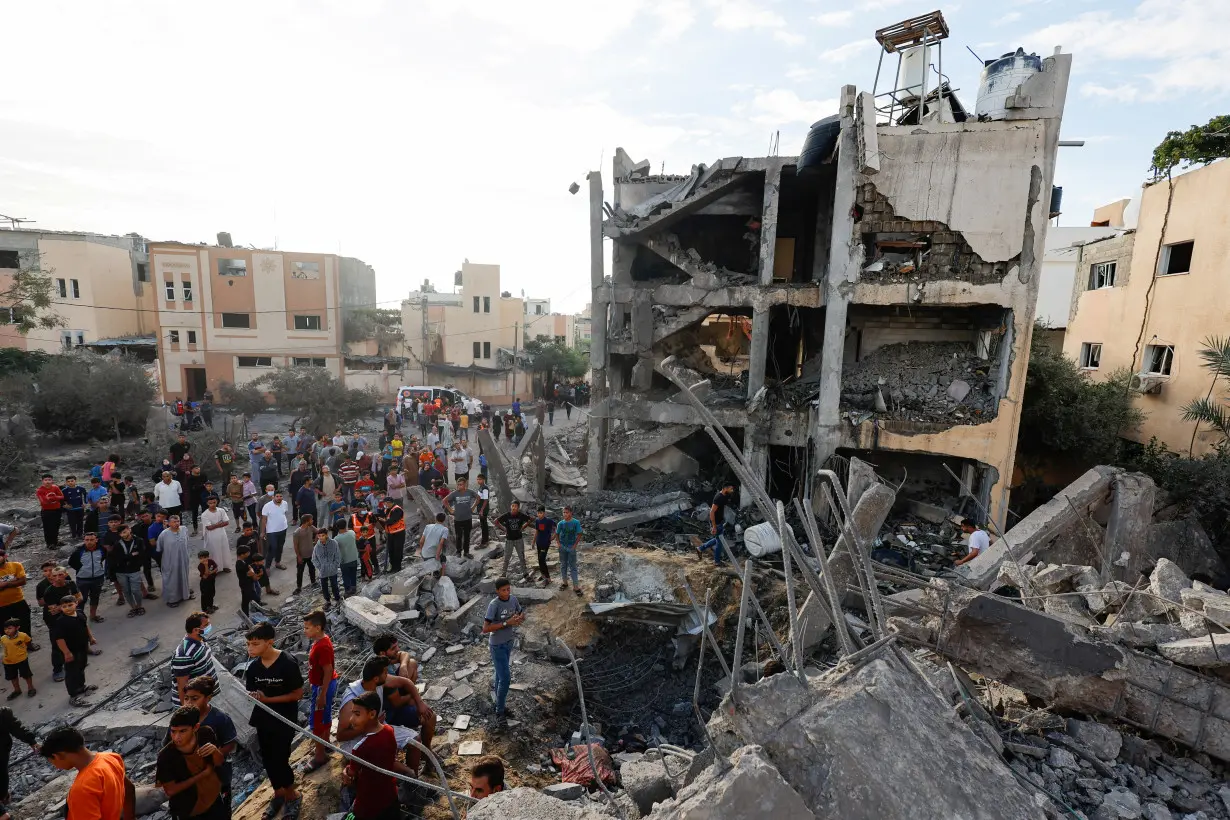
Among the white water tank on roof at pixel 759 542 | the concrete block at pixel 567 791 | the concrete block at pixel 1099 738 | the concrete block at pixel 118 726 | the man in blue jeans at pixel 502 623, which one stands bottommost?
the concrete block at pixel 118 726

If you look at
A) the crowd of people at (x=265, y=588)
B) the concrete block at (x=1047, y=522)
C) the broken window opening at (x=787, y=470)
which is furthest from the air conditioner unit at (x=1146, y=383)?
the crowd of people at (x=265, y=588)

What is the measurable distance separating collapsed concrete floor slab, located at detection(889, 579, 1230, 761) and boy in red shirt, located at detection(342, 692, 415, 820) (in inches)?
160

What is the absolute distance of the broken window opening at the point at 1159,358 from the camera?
15.5m

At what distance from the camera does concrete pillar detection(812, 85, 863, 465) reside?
12508 mm

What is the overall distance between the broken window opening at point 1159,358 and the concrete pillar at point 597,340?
14.0 meters

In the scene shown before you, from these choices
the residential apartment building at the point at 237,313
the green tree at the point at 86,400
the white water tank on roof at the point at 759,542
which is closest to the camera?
the white water tank on roof at the point at 759,542

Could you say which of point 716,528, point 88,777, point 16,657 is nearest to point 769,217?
point 716,528

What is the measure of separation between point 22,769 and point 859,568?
25.7 ft

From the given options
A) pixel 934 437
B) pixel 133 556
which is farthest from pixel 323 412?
pixel 934 437

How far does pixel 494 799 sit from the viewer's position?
11.3 feet

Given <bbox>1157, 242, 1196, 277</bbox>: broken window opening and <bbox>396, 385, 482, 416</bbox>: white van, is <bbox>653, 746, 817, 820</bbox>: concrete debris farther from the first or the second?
<bbox>396, 385, 482, 416</bbox>: white van

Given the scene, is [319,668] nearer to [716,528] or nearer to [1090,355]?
[716,528]

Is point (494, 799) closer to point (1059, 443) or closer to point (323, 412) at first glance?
point (1059, 443)

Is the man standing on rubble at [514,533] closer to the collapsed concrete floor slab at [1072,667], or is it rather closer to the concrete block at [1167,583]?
the collapsed concrete floor slab at [1072,667]
